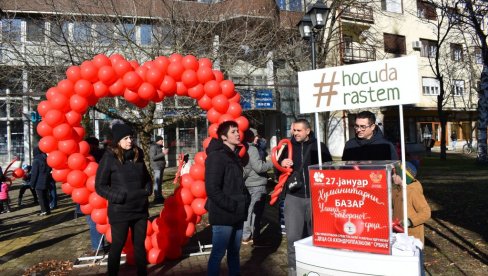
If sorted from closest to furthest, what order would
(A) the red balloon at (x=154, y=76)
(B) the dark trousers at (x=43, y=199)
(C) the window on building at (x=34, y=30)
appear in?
(A) the red balloon at (x=154, y=76) → (B) the dark trousers at (x=43, y=199) → (C) the window on building at (x=34, y=30)

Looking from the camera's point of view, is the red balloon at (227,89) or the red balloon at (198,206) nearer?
the red balloon at (198,206)

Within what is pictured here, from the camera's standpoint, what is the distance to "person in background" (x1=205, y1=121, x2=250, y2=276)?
3.87 m

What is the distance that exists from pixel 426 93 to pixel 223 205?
33146mm

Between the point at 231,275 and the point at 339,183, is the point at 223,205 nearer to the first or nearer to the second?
the point at 231,275

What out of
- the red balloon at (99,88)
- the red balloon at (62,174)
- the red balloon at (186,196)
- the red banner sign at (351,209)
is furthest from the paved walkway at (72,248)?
the red balloon at (99,88)

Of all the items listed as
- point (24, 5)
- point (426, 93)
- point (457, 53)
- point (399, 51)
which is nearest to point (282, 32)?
point (24, 5)

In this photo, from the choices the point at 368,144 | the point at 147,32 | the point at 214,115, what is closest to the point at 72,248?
the point at 214,115

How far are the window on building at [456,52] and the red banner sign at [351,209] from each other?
3511cm

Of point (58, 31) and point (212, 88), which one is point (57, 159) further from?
point (58, 31)

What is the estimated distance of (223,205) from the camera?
3824 millimetres

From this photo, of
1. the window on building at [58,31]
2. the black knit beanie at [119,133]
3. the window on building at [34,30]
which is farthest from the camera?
the window on building at [34,30]

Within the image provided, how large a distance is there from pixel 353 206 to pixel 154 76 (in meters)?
3.76

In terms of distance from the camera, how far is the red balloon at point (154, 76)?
5.69 m

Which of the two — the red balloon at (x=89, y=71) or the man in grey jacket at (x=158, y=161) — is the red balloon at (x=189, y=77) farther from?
the man in grey jacket at (x=158, y=161)
